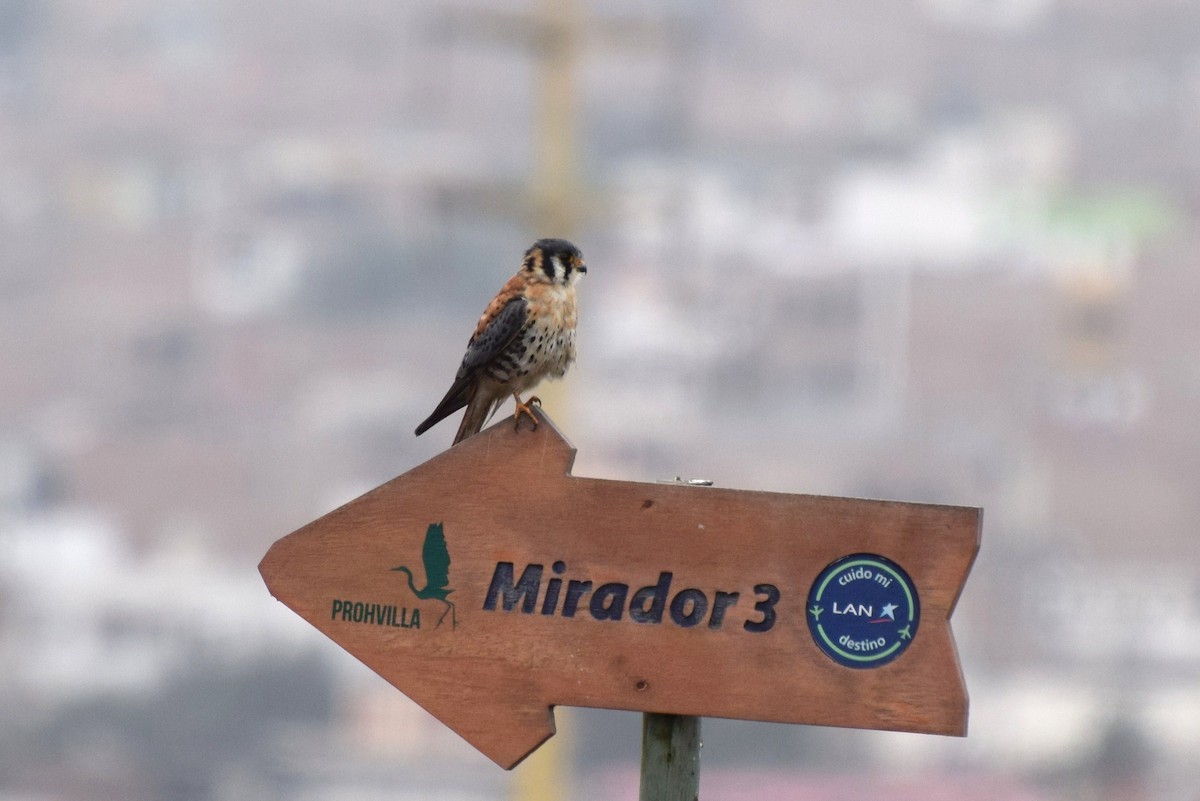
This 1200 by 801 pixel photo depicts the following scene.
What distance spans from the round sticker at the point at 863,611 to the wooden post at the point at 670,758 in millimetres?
248

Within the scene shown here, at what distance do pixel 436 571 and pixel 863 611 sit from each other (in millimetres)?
630

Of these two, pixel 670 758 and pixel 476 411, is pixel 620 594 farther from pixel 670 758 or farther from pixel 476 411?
pixel 476 411

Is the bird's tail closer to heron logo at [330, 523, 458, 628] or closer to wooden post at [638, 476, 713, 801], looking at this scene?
heron logo at [330, 523, 458, 628]

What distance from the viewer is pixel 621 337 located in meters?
67.1

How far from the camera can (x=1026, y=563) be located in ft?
189

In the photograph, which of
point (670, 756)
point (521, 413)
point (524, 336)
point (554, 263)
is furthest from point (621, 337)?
point (670, 756)

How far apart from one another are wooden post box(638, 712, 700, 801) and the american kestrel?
3.41 feet

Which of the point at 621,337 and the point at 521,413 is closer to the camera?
the point at 521,413

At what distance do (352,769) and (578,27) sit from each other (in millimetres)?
27112

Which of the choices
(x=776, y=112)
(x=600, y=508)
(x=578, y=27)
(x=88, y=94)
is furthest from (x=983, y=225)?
(x=600, y=508)

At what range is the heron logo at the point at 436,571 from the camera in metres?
2.98

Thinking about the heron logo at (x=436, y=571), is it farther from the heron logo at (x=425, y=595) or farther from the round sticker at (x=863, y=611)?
the round sticker at (x=863, y=611)

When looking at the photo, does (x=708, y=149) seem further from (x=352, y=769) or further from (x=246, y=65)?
(x=352, y=769)

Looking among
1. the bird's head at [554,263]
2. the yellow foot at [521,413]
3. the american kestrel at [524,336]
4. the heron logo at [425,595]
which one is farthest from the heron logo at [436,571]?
the bird's head at [554,263]
